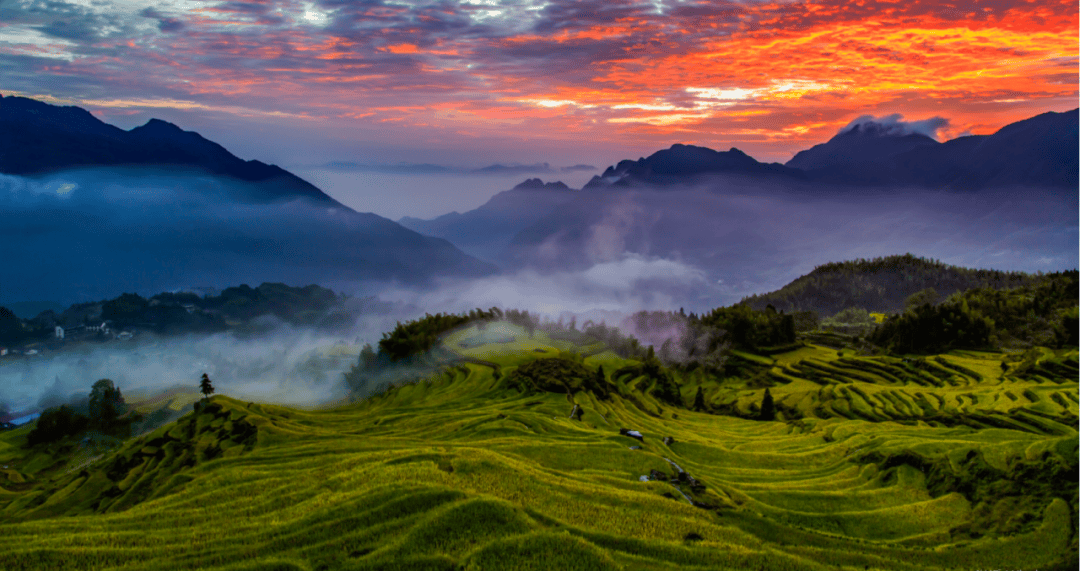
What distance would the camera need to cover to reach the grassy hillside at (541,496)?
37.8 ft

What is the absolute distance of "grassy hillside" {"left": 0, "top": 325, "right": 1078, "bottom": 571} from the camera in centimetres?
1153

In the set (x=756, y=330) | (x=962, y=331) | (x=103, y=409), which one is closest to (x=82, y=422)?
(x=103, y=409)

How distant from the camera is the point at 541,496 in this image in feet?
45.6

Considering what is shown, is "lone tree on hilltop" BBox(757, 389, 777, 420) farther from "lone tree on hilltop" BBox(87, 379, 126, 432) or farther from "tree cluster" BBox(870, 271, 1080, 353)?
"lone tree on hilltop" BBox(87, 379, 126, 432)

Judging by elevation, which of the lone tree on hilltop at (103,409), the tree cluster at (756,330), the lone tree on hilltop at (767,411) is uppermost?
the tree cluster at (756,330)

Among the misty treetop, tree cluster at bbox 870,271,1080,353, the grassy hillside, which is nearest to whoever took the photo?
the grassy hillside

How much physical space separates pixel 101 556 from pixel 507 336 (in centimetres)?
4699

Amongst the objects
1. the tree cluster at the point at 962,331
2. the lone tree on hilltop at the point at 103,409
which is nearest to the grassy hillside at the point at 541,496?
the lone tree on hilltop at the point at 103,409

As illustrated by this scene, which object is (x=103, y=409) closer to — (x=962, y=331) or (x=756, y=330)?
(x=756, y=330)

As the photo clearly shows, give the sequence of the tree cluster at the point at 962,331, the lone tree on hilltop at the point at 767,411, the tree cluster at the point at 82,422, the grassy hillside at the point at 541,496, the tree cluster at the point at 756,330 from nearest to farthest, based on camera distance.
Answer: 1. the grassy hillside at the point at 541,496
2. the lone tree on hilltop at the point at 767,411
3. the tree cluster at the point at 82,422
4. the tree cluster at the point at 962,331
5. the tree cluster at the point at 756,330

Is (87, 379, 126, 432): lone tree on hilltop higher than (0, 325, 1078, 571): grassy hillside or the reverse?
the reverse

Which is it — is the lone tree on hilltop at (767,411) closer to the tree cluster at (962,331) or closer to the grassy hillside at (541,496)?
the grassy hillside at (541,496)

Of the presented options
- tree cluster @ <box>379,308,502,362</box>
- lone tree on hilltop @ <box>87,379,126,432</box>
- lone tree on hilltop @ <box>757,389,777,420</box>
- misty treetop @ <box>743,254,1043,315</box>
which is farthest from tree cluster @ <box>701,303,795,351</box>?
misty treetop @ <box>743,254,1043,315</box>

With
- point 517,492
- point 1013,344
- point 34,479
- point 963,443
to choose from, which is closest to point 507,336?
point 34,479
